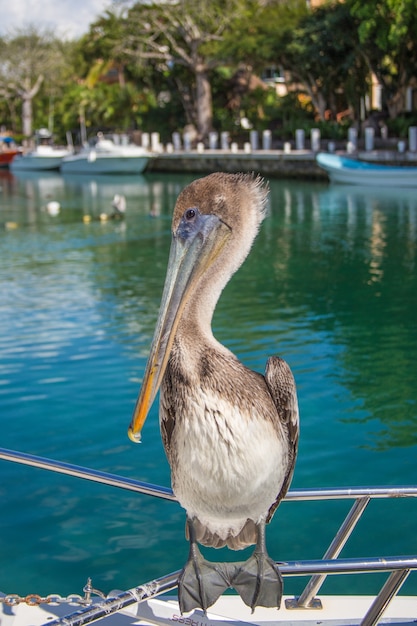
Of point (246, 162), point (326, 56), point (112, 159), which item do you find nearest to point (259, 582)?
point (246, 162)

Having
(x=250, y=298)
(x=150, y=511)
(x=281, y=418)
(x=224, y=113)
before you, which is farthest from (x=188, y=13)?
(x=281, y=418)

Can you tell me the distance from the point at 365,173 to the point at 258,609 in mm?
25249

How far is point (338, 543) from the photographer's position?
2.74 m

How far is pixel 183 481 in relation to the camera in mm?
2393

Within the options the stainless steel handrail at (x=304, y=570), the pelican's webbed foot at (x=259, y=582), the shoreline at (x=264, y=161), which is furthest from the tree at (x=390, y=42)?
the stainless steel handrail at (x=304, y=570)

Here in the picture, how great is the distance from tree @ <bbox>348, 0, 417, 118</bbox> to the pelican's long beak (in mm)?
26672

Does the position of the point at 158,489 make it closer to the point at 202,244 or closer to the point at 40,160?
the point at 202,244

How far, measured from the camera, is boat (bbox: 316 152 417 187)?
2609 cm

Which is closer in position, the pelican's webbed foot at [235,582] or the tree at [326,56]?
the pelican's webbed foot at [235,582]

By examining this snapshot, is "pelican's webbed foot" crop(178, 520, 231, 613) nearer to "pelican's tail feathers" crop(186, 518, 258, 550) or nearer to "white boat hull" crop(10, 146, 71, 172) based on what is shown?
"pelican's tail feathers" crop(186, 518, 258, 550)

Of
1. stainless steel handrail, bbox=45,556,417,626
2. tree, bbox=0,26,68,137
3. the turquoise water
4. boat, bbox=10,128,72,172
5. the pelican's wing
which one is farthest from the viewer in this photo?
tree, bbox=0,26,68,137

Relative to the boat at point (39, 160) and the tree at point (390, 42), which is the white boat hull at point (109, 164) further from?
the tree at point (390, 42)

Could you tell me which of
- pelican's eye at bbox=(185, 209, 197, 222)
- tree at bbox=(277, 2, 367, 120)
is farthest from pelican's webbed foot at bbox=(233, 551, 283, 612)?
tree at bbox=(277, 2, 367, 120)

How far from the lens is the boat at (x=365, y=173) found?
26094 mm
